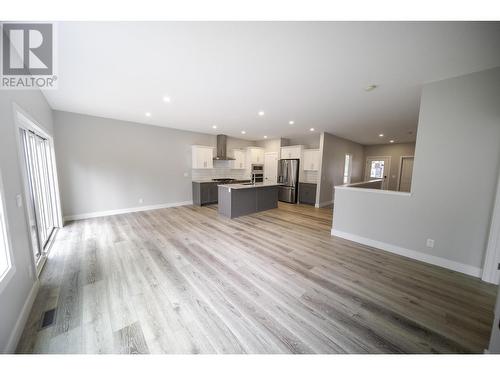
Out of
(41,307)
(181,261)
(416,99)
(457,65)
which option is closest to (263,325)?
(181,261)

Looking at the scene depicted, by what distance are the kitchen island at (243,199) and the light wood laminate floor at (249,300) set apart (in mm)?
1631

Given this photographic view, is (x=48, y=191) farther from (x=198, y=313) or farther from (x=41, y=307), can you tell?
(x=198, y=313)

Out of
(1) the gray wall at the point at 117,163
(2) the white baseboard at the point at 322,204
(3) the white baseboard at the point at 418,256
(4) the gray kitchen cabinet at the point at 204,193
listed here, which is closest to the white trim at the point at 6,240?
(1) the gray wall at the point at 117,163

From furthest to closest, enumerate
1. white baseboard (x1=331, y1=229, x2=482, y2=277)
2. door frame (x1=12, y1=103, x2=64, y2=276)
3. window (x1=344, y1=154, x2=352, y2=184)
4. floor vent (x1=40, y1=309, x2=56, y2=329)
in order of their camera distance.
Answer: window (x1=344, y1=154, x2=352, y2=184) < white baseboard (x1=331, y1=229, x2=482, y2=277) < door frame (x1=12, y1=103, x2=64, y2=276) < floor vent (x1=40, y1=309, x2=56, y2=329)

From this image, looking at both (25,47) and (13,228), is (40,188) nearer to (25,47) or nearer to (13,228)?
(13,228)

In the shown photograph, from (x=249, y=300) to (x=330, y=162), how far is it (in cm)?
608

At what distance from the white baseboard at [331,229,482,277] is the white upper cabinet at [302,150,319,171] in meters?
3.55

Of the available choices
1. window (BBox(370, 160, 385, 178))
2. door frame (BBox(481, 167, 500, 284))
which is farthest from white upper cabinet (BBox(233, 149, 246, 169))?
window (BBox(370, 160, 385, 178))

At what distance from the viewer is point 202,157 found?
21.0 feet

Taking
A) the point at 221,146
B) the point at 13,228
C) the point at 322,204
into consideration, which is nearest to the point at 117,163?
the point at 221,146

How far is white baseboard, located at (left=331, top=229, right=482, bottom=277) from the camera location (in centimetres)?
240

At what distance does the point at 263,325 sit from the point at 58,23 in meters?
3.24

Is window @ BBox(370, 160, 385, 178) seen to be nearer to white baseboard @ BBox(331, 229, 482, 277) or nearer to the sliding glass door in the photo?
white baseboard @ BBox(331, 229, 482, 277)

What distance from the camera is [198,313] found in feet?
5.53
